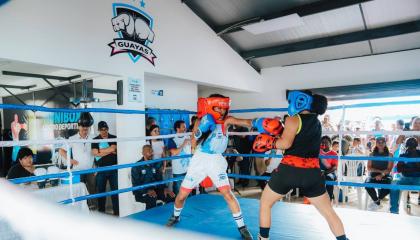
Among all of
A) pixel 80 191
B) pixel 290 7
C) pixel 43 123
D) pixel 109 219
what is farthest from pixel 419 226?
pixel 43 123

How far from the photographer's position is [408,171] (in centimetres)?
318

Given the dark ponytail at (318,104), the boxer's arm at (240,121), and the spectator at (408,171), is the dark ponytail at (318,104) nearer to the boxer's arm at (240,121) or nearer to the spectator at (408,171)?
the boxer's arm at (240,121)

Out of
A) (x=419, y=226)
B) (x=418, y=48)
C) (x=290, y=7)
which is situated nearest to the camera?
(x=419, y=226)

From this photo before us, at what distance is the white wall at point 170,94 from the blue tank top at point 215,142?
9.32 ft

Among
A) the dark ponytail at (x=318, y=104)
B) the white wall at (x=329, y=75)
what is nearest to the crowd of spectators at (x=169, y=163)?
the dark ponytail at (x=318, y=104)

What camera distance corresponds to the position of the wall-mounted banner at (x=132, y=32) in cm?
379

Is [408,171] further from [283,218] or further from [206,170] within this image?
[206,170]

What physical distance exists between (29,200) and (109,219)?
0.14 metres

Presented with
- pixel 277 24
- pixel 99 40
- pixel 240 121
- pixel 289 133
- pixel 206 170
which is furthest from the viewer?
pixel 277 24

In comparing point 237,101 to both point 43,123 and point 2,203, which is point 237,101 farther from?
point 2,203

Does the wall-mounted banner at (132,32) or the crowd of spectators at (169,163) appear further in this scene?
the wall-mounted banner at (132,32)

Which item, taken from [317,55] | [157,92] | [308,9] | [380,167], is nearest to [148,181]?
[157,92]

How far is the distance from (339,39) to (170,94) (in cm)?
306

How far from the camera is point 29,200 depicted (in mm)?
423
